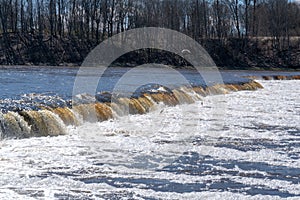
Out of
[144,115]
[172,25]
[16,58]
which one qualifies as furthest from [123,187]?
[172,25]

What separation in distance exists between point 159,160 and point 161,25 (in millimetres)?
71717

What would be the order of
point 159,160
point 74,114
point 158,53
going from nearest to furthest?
1. point 159,160
2. point 74,114
3. point 158,53

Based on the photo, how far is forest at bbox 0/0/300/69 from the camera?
69.4m

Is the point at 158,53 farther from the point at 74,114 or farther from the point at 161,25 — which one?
the point at 74,114

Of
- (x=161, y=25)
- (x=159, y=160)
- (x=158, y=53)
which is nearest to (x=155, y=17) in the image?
(x=161, y=25)

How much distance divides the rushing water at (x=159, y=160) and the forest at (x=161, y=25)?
49242 millimetres

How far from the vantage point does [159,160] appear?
453 inches

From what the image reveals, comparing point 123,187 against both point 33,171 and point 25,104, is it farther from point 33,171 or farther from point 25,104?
point 25,104

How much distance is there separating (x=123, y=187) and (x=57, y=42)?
63.2 metres

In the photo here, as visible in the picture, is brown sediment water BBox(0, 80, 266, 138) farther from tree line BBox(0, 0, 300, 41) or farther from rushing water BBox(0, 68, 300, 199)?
tree line BBox(0, 0, 300, 41)

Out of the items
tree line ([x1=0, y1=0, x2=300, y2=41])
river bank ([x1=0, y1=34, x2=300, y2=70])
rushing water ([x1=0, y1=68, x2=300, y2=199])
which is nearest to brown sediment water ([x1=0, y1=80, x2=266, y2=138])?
rushing water ([x1=0, y1=68, x2=300, y2=199])

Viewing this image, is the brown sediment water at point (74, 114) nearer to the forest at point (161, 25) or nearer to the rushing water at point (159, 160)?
the rushing water at point (159, 160)

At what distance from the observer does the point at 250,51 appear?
7506cm

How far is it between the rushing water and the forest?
162 feet
